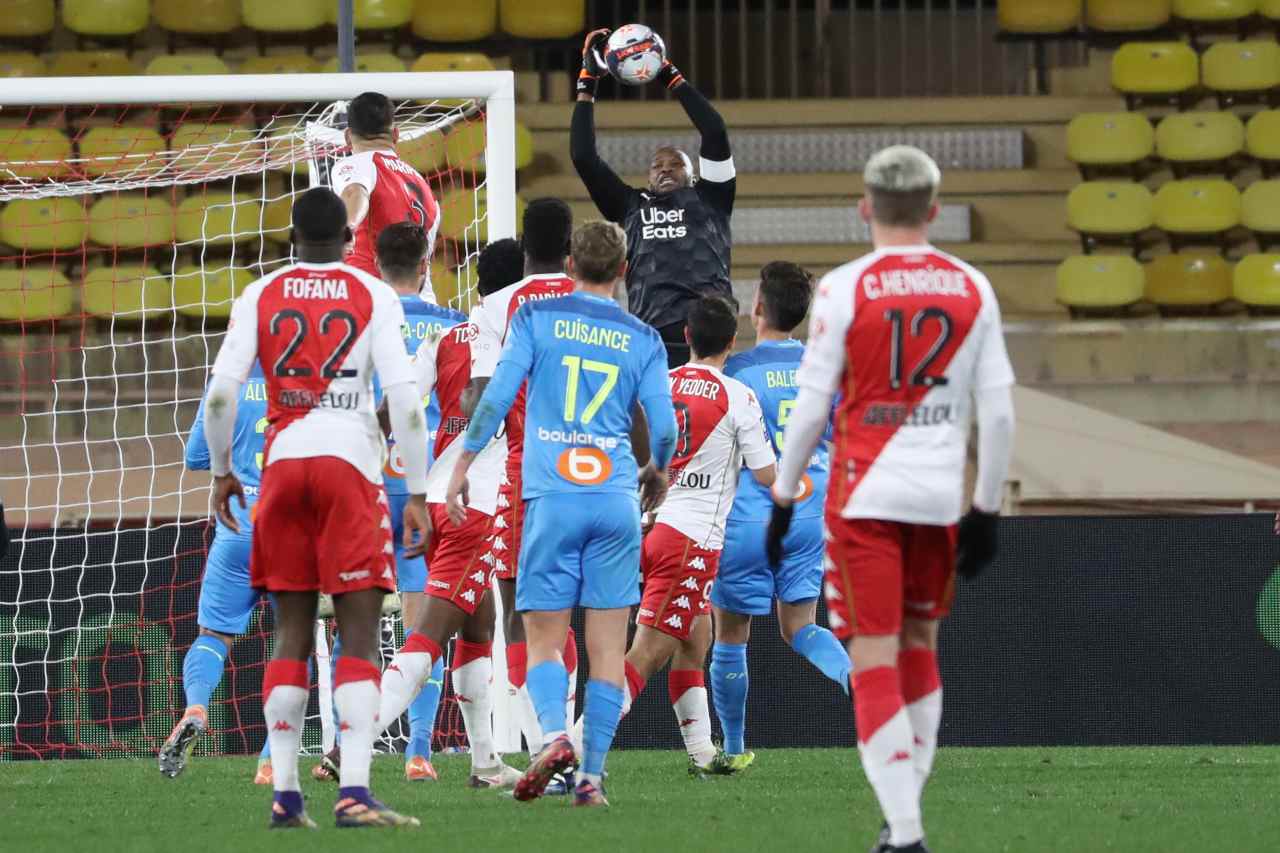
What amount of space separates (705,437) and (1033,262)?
31.8 ft

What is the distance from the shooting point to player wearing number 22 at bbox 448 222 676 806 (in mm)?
5680

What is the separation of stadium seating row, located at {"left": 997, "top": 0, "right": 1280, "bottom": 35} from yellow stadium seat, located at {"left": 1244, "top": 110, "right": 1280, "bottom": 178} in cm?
116

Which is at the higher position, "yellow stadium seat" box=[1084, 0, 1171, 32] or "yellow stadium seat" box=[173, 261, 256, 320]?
"yellow stadium seat" box=[1084, 0, 1171, 32]

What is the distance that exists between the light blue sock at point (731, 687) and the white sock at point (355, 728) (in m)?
2.54

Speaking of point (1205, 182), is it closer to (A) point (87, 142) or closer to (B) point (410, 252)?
(A) point (87, 142)

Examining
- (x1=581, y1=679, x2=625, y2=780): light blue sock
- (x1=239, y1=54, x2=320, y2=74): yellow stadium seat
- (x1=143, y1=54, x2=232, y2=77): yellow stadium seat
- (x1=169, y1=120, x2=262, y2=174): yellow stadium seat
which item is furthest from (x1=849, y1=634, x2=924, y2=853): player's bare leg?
(x1=143, y1=54, x2=232, y2=77): yellow stadium seat

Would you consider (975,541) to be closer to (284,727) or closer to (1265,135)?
(284,727)

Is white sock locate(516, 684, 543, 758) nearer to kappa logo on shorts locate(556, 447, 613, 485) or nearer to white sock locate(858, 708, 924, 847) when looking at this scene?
kappa logo on shorts locate(556, 447, 613, 485)

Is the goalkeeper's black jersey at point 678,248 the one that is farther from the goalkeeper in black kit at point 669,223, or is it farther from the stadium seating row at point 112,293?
the stadium seating row at point 112,293

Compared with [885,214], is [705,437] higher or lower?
lower

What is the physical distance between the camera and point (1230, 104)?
1683 centimetres

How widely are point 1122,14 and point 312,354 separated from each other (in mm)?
13330

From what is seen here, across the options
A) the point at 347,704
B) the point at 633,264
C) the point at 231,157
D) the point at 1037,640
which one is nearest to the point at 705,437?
the point at 633,264

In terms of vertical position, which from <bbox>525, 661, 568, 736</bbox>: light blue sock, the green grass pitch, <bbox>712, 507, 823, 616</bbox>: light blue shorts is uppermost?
<bbox>712, 507, 823, 616</bbox>: light blue shorts
